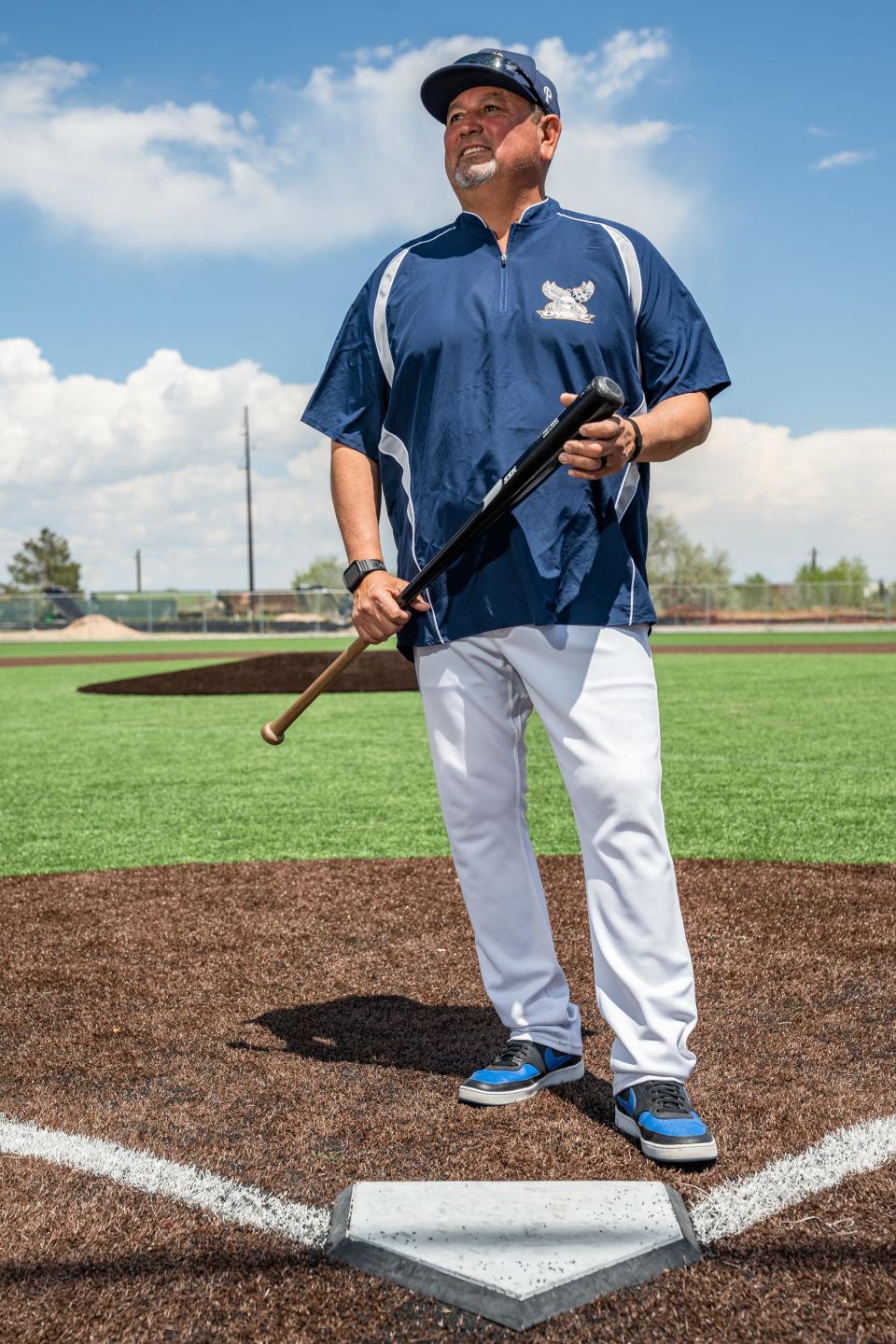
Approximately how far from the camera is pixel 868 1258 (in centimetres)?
225

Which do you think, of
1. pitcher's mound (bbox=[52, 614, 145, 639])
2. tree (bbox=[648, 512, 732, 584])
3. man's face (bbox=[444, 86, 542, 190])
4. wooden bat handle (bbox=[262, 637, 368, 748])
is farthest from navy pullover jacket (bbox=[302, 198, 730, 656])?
tree (bbox=[648, 512, 732, 584])

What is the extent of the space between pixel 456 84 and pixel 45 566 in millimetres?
88983

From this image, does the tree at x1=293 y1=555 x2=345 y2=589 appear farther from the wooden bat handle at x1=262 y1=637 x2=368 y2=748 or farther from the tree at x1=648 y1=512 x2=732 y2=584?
the wooden bat handle at x1=262 y1=637 x2=368 y2=748

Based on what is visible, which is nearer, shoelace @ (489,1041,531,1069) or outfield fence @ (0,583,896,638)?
shoelace @ (489,1041,531,1069)

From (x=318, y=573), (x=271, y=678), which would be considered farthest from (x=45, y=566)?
(x=271, y=678)

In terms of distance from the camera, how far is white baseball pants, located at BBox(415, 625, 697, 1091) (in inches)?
112

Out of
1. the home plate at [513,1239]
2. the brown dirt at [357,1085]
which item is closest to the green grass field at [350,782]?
the brown dirt at [357,1085]

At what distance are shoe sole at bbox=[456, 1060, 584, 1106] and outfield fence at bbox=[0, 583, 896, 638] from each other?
51.1m

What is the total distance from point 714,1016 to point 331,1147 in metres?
1.37

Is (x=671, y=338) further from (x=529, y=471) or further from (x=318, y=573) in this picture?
(x=318, y=573)

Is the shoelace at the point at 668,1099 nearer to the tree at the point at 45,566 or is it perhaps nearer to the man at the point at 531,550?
the man at the point at 531,550

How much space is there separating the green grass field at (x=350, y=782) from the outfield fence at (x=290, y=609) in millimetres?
39446

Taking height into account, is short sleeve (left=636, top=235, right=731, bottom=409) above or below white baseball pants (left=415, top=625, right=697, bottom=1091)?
above

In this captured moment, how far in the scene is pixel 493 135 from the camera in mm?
3023
